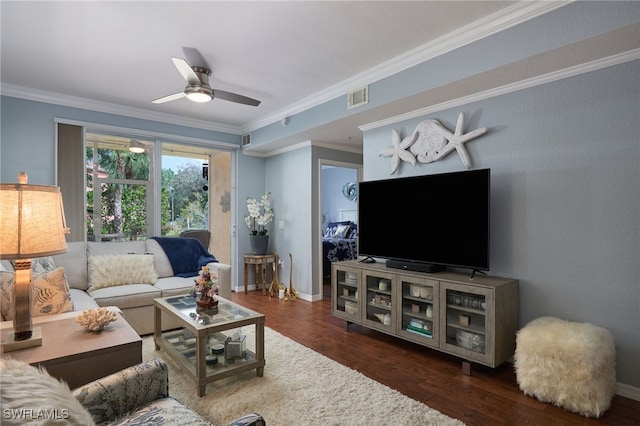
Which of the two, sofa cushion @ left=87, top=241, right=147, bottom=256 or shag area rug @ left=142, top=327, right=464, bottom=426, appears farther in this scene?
sofa cushion @ left=87, top=241, right=147, bottom=256

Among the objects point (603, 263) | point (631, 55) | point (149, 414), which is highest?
point (631, 55)

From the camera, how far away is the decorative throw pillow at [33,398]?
810mm

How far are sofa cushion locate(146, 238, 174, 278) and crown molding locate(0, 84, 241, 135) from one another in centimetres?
179

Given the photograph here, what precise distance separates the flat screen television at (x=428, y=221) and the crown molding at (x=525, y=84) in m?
0.72

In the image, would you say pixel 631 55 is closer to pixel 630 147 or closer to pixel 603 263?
pixel 630 147

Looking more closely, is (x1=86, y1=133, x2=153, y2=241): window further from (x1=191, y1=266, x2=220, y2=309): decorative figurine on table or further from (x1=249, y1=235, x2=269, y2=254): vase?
(x1=191, y1=266, x2=220, y2=309): decorative figurine on table

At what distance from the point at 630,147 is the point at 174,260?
4.42 meters

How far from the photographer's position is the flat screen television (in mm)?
2787

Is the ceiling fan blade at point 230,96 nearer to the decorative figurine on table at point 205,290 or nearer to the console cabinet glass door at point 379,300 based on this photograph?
the decorative figurine on table at point 205,290

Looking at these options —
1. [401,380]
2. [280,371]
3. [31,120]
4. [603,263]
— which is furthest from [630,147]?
[31,120]

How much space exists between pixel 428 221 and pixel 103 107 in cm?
423

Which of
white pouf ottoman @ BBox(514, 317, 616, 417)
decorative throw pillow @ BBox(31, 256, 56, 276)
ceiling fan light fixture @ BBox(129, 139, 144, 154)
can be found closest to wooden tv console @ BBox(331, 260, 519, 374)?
white pouf ottoman @ BBox(514, 317, 616, 417)

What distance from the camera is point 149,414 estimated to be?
135 cm

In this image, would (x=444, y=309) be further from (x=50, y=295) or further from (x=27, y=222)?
(x=50, y=295)
